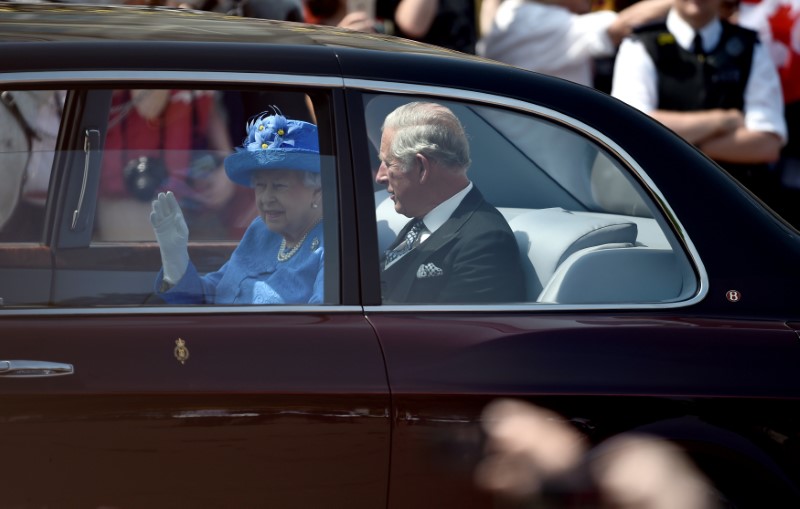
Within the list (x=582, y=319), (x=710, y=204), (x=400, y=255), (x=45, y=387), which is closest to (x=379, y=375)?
(x=400, y=255)

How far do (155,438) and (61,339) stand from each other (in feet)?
0.93

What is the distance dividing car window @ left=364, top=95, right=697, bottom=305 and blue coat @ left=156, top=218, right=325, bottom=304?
0.16 metres

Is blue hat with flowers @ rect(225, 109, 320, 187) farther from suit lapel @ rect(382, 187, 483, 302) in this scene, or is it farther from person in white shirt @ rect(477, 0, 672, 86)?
person in white shirt @ rect(477, 0, 672, 86)

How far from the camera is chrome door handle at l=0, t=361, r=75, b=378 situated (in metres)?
2.69

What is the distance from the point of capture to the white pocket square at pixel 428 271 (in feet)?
9.90

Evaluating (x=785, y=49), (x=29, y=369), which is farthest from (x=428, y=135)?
(x=785, y=49)

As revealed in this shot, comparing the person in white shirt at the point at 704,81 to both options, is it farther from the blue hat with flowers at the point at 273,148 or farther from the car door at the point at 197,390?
the car door at the point at 197,390

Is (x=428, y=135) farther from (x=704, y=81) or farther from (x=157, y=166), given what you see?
(x=704, y=81)

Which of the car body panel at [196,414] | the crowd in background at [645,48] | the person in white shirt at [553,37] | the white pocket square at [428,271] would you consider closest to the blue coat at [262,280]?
the car body panel at [196,414]

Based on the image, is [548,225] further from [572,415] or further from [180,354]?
[180,354]

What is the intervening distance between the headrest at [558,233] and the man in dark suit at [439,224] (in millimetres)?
41

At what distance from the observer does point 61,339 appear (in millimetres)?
2736

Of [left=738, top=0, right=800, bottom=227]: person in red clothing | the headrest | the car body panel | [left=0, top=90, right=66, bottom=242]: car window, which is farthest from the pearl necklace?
[left=738, top=0, right=800, bottom=227]: person in red clothing

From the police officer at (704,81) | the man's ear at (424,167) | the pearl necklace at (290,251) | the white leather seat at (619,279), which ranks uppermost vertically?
the police officer at (704,81)
